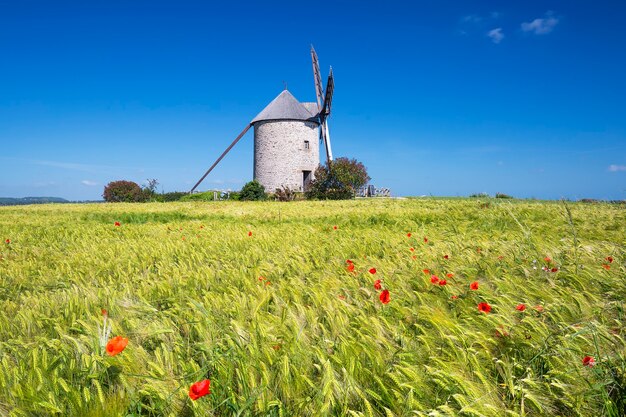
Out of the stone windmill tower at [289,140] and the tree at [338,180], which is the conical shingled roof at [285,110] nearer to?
the stone windmill tower at [289,140]

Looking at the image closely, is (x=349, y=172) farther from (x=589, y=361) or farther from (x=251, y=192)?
(x=589, y=361)

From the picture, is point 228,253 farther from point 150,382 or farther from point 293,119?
point 293,119

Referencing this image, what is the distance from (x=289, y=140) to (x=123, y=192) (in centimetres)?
1562

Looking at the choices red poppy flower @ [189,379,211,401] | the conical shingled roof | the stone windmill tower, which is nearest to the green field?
red poppy flower @ [189,379,211,401]

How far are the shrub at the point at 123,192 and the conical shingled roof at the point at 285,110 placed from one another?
12.4 m

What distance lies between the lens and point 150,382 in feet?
4.62

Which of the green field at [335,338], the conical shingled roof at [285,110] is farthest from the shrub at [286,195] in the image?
the green field at [335,338]

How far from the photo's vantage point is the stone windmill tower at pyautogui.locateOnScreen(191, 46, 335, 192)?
33.3m

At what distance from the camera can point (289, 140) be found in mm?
33375

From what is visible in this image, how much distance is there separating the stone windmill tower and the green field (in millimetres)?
29710

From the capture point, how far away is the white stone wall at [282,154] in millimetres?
33344

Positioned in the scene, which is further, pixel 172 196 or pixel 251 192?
pixel 172 196

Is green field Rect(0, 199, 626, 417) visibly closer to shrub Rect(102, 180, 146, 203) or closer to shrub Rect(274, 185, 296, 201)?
shrub Rect(274, 185, 296, 201)

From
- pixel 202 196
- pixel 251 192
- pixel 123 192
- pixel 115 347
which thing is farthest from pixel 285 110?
pixel 115 347
